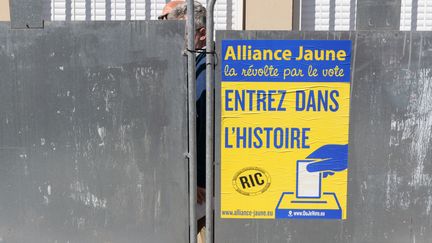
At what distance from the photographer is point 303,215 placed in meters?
3.45

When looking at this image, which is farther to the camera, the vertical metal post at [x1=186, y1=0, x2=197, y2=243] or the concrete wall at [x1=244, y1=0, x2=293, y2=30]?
the concrete wall at [x1=244, y1=0, x2=293, y2=30]

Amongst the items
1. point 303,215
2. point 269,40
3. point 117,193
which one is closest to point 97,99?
point 117,193

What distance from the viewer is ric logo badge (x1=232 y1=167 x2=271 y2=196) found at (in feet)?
11.1

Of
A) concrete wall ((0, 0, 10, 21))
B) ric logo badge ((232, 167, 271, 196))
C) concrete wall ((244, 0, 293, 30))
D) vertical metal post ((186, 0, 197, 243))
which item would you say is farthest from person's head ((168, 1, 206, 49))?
concrete wall ((0, 0, 10, 21))

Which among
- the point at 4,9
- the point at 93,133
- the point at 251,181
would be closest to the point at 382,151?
the point at 251,181

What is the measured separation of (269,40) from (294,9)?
4.43 meters

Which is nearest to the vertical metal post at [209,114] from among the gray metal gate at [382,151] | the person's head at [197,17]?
the gray metal gate at [382,151]

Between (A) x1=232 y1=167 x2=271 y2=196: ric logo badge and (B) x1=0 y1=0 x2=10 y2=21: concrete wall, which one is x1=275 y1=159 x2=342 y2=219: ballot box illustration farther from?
(B) x1=0 y1=0 x2=10 y2=21: concrete wall

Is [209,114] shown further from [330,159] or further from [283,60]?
[330,159]

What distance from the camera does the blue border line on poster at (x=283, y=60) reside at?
3.25m

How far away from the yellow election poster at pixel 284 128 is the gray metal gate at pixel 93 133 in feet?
1.00

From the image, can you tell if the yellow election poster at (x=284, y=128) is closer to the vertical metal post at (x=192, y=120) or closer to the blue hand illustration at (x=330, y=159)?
the blue hand illustration at (x=330, y=159)

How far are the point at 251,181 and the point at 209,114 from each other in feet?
1.61

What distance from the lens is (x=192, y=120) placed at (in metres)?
3.30
